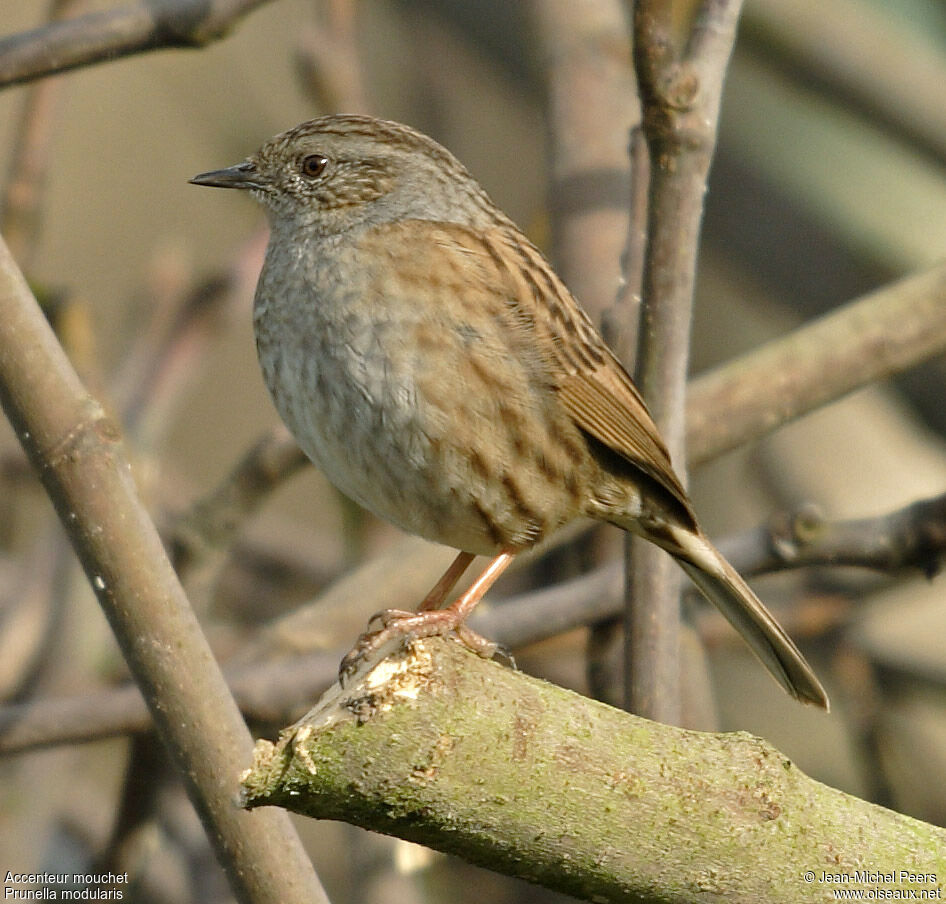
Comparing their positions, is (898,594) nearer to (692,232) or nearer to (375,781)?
(692,232)

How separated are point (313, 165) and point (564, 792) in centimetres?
198

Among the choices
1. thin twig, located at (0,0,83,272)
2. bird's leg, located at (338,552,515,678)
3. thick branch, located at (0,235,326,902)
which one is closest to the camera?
thick branch, located at (0,235,326,902)

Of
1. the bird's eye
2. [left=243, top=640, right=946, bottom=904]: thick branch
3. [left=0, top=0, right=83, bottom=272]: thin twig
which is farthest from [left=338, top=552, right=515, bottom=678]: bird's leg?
[left=0, top=0, right=83, bottom=272]: thin twig

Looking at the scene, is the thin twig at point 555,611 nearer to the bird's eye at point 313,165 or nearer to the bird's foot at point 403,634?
the bird's foot at point 403,634

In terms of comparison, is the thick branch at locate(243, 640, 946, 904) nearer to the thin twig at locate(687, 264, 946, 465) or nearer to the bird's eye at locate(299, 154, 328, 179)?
the thin twig at locate(687, 264, 946, 465)

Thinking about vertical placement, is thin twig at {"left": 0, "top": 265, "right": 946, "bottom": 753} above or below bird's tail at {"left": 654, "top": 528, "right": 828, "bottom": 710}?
above

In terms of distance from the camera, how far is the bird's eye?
359 centimetres

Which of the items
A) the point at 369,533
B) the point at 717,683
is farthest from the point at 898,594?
the point at 369,533

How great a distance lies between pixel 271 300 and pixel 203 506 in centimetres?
83

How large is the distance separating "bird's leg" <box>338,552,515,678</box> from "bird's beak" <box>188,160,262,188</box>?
3.59 feet

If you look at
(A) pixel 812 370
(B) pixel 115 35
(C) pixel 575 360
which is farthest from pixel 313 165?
(A) pixel 812 370

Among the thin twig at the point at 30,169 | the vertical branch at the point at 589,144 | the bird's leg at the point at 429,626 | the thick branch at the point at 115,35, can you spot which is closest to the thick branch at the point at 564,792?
the bird's leg at the point at 429,626

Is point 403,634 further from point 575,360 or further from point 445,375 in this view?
point 575,360

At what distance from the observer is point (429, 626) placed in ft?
8.92
